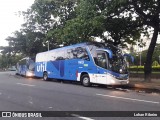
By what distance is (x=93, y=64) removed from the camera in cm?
2200

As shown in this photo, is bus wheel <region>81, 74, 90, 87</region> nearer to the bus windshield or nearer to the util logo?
the bus windshield

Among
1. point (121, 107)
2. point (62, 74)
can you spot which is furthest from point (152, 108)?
point (62, 74)

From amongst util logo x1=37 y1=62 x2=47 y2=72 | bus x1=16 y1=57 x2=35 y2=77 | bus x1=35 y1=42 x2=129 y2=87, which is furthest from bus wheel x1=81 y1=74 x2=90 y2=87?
bus x1=16 y1=57 x2=35 y2=77

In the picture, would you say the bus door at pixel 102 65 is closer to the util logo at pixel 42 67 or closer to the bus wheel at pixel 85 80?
the bus wheel at pixel 85 80

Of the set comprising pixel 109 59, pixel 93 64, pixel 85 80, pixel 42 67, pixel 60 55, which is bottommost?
pixel 85 80

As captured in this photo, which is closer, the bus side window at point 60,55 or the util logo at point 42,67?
the bus side window at point 60,55

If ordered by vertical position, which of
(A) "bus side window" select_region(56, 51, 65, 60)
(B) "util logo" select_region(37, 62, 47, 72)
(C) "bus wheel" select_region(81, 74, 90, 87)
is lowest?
(C) "bus wheel" select_region(81, 74, 90, 87)

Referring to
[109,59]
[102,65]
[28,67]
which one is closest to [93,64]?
[102,65]

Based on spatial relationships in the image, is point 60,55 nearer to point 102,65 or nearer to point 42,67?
point 42,67

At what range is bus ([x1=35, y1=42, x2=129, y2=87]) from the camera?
2094 centimetres

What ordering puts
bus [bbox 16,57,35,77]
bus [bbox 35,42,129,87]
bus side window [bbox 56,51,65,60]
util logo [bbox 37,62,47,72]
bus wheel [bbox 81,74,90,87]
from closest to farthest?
bus [bbox 35,42,129,87], bus wheel [bbox 81,74,90,87], bus side window [bbox 56,51,65,60], util logo [bbox 37,62,47,72], bus [bbox 16,57,35,77]

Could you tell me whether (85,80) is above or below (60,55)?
below

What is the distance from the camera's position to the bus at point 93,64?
68.7ft

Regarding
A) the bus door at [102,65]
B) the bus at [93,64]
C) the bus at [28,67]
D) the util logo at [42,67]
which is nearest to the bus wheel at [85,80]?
the bus at [93,64]
